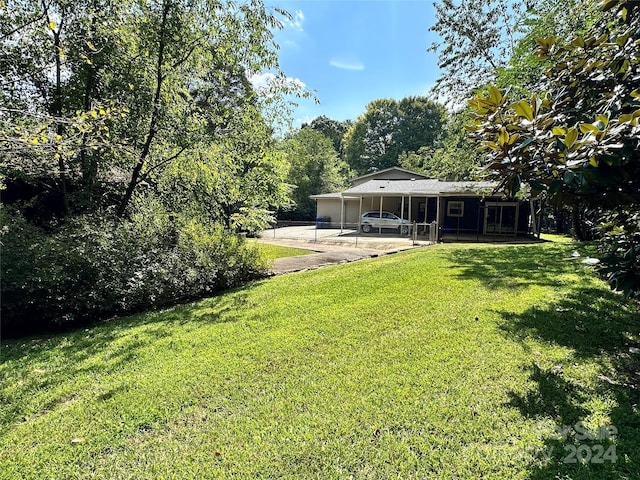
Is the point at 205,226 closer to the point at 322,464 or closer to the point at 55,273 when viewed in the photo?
the point at 55,273

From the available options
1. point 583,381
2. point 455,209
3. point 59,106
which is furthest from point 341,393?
point 455,209

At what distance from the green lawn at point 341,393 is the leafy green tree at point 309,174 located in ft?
98.3

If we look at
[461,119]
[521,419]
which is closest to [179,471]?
[521,419]

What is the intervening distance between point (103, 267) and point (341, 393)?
4957mm

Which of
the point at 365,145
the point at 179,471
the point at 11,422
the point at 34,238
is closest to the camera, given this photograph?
the point at 179,471

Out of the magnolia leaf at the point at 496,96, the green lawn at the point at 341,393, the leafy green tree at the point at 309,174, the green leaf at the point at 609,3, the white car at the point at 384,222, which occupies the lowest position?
the green lawn at the point at 341,393

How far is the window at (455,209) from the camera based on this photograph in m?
23.1

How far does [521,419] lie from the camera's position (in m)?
2.49

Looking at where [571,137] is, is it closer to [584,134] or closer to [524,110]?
[584,134]

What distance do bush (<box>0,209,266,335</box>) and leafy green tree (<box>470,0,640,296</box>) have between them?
604 centimetres

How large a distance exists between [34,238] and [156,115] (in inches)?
→ 126

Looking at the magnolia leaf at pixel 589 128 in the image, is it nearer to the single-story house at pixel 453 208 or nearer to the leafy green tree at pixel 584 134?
the leafy green tree at pixel 584 134

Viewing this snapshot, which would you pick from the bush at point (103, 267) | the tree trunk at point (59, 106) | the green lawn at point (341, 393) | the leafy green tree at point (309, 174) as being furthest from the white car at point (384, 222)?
the tree trunk at point (59, 106)

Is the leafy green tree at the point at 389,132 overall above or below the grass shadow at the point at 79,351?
above
